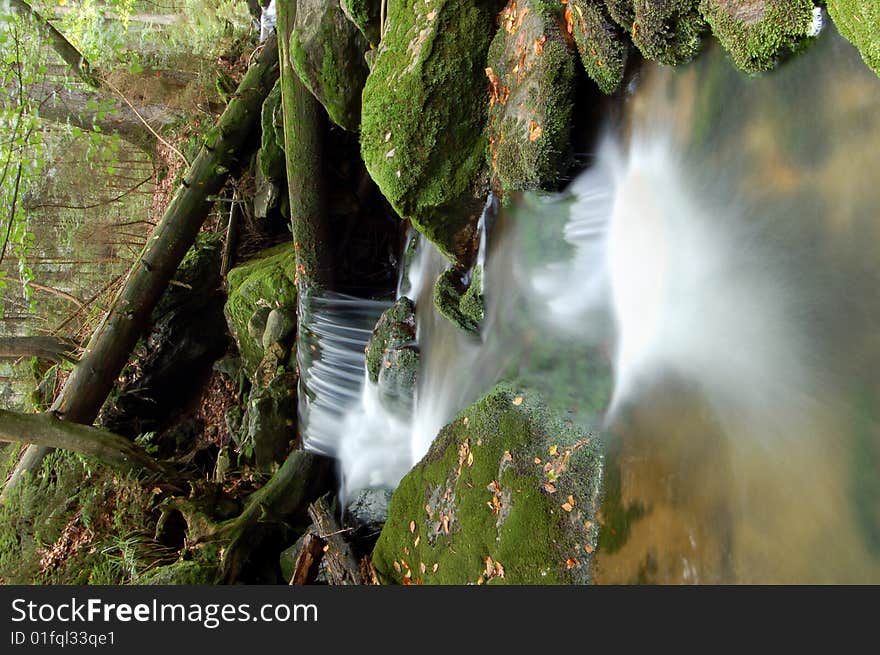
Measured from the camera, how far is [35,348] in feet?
22.0

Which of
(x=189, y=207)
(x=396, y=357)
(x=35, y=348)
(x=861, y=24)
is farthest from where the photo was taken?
(x=189, y=207)

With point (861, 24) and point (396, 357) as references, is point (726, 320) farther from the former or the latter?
point (396, 357)

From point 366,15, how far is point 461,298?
2373 millimetres

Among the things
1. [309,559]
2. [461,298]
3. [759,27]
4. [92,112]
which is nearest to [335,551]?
[309,559]

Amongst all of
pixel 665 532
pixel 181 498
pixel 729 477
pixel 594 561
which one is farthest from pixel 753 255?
pixel 181 498

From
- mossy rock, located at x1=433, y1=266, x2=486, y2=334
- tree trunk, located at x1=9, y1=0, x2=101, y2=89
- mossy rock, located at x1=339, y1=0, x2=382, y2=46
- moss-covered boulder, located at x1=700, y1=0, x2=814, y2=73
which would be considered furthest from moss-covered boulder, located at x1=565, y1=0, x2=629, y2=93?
tree trunk, located at x1=9, y1=0, x2=101, y2=89

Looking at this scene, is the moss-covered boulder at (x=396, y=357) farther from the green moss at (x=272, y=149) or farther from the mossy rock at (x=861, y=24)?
the mossy rock at (x=861, y=24)

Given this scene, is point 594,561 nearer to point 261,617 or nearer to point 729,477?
point 729,477

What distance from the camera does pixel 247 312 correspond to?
7.57 m

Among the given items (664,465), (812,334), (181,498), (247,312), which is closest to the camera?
(812,334)

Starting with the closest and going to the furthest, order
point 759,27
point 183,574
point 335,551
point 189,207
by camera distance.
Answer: point 759,27, point 335,551, point 183,574, point 189,207

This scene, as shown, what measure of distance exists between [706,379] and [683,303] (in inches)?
17.3

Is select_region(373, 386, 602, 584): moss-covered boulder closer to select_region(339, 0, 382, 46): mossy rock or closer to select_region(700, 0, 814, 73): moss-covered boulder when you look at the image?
select_region(700, 0, 814, 73): moss-covered boulder

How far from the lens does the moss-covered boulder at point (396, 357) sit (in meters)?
5.59
